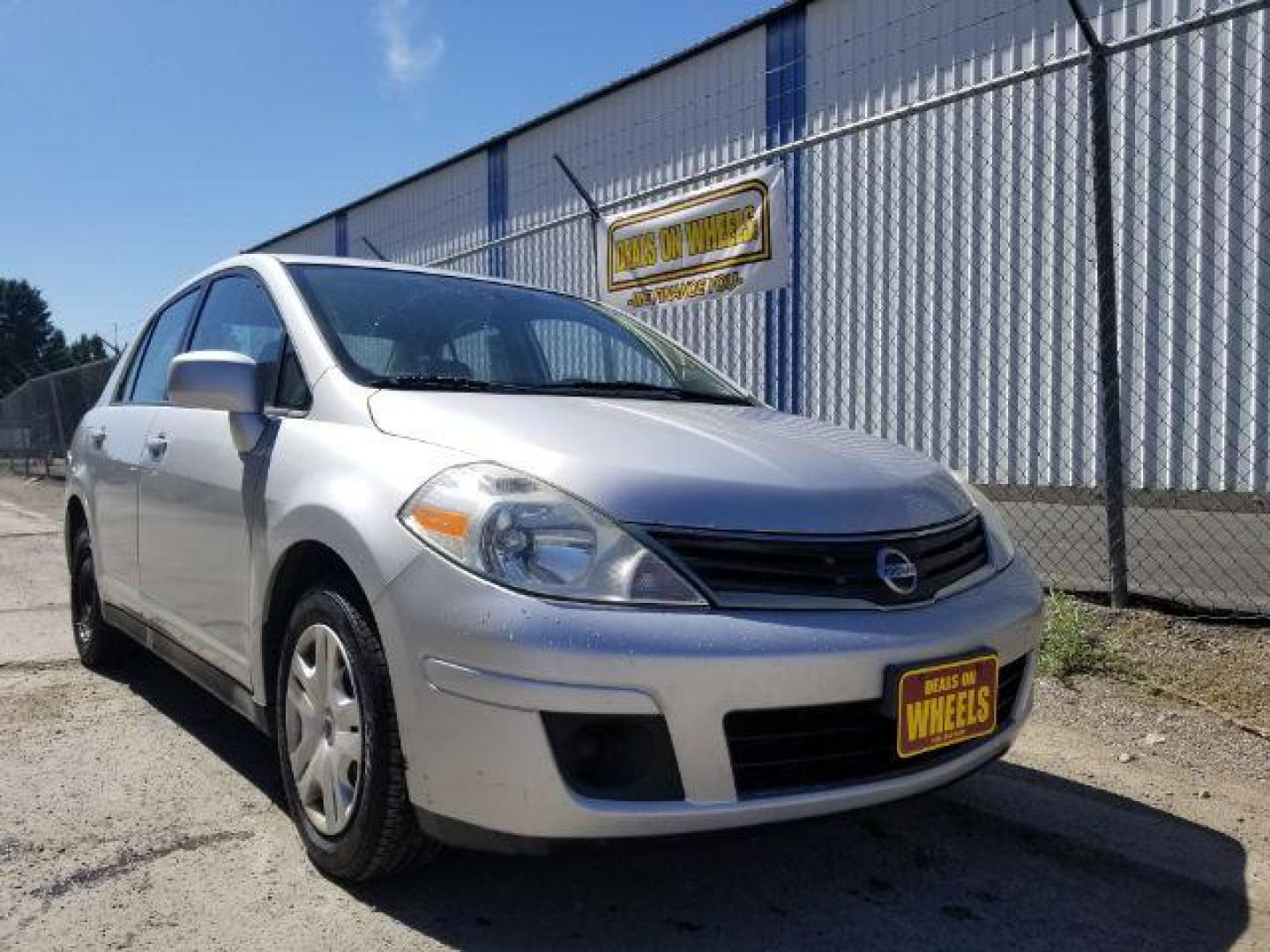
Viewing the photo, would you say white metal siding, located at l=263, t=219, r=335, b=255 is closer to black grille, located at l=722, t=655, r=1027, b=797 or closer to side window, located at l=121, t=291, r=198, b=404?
side window, located at l=121, t=291, r=198, b=404

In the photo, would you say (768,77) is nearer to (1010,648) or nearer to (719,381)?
(719,381)

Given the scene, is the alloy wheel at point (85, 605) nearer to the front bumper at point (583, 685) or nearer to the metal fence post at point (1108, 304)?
the front bumper at point (583, 685)

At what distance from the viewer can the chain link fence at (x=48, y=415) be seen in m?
15.8

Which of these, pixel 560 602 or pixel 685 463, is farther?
pixel 685 463

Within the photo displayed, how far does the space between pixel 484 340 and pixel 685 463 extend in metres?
1.19

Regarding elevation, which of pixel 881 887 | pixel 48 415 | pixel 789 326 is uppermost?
pixel 789 326

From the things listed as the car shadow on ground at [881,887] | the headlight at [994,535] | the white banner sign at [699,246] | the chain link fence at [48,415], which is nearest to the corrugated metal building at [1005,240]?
the white banner sign at [699,246]

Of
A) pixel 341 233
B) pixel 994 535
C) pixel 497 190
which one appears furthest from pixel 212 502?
pixel 341 233

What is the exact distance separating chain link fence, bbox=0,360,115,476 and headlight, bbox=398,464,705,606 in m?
13.8

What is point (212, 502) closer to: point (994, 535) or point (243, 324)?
point (243, 324)

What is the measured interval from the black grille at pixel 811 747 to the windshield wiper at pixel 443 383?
120cm

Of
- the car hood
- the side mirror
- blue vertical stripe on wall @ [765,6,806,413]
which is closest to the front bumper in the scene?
the car hood

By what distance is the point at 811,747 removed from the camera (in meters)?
2.10

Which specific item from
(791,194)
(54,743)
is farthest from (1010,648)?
(791,194)
